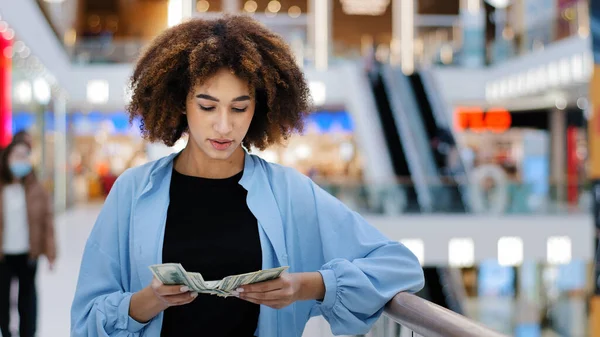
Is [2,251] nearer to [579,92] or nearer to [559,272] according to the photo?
[579,92]

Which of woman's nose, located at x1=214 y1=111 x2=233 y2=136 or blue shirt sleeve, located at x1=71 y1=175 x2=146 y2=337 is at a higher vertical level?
woman's nose, located at x1=214 y1=111 x2=233 y2=136

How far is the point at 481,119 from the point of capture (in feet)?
88.4

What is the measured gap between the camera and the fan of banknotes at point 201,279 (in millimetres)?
1653

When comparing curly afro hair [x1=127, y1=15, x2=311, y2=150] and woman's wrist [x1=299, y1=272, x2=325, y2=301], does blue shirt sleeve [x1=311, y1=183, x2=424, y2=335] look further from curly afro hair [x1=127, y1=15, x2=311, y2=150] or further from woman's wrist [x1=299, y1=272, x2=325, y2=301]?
Result: curly afro hair [x1=127, y1=15, x2=311, y2=150]

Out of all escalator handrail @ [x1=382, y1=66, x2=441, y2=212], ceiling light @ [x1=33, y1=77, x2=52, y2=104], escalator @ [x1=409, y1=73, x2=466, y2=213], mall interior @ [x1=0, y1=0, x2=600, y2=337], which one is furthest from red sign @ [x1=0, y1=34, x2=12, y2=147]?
escalator @ [x1=409, y1=73, x2=466, y2=213]

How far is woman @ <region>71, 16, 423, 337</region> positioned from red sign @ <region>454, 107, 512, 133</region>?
2544 cm

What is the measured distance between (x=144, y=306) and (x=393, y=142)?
16.8 metres

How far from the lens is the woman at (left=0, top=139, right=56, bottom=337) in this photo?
5.55m

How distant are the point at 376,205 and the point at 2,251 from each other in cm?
1096

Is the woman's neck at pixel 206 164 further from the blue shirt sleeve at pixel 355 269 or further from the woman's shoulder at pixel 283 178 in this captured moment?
the blue shirt sleeve at pixel 355 269

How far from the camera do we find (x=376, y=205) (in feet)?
52.5

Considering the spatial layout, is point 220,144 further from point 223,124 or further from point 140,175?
point 140,175

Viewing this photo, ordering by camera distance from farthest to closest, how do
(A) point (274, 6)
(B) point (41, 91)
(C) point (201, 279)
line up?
(A) point (274, 6), (B) point (41, 91), (C) point (201, 279)

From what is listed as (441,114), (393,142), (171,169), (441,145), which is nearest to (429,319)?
(171,169)
